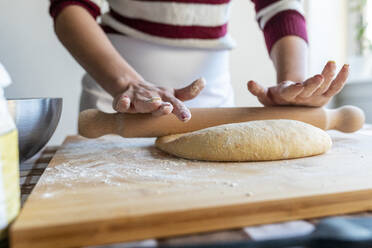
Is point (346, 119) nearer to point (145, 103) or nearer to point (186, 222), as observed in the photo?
point (145, 103)

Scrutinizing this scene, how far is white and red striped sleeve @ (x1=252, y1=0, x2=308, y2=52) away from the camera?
1.24 m

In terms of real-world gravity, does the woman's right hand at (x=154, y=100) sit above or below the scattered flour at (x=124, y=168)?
above

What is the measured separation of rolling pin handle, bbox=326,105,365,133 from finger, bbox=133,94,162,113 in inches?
20.8

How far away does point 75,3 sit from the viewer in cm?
109

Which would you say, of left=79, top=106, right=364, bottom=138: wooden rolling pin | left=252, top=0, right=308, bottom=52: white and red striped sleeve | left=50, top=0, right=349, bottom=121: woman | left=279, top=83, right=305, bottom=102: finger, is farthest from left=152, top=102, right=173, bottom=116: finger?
left=252, top=0, right=308, bottom=52: white and red striped sleeve

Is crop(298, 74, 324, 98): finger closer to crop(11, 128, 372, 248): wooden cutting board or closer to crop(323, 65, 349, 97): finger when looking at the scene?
crop(323, 65, 349, 97): finger

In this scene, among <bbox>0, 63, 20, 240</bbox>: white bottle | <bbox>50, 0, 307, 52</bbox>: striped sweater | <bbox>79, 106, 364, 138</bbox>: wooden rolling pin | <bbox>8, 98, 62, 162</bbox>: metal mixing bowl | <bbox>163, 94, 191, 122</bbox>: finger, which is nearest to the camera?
<bbox>0, 63, 20, 240</bbox>: white bottle

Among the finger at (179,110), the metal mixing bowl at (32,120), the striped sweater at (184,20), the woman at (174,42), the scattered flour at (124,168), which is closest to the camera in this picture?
the scattered flour at (124,168)

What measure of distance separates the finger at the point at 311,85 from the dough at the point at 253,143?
140mm

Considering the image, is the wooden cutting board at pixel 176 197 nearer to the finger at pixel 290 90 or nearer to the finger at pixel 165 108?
the finger at pixel 165 108

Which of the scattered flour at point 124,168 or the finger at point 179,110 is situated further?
the finger at point 179,110

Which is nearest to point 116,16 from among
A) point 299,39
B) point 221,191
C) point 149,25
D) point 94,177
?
point 149,25

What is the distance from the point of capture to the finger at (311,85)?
0.86 meters

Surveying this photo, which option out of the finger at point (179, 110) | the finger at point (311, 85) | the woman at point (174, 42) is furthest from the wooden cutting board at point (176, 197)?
the woman at point (174, 42)
